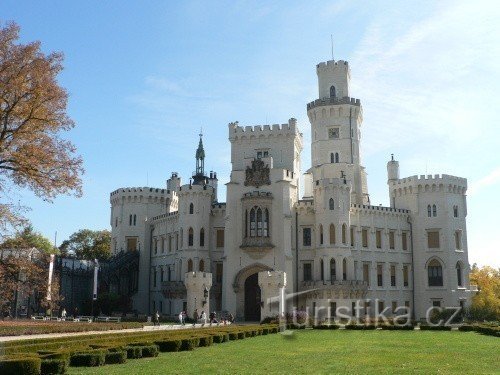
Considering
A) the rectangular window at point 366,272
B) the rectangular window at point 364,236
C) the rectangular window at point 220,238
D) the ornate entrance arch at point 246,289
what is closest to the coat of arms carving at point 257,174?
the rectangular window at point 220,238

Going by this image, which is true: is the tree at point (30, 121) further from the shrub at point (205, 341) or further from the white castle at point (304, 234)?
the white castle at point (304, 234)

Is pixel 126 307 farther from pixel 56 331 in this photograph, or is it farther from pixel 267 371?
pixel 267 371

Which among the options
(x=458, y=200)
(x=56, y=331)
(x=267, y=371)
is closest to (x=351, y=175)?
(x=458, y=200)

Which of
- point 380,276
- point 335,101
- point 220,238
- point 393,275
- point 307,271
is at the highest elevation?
point 335,101

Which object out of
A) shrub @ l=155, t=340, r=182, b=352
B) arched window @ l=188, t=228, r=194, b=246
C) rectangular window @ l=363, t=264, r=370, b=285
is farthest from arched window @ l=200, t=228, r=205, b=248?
shrub @ l=155, t=340, r=182, b=352

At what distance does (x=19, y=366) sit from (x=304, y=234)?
4385 cm

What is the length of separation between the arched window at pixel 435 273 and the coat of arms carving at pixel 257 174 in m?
19.5

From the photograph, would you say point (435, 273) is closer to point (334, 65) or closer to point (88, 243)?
point (334, 65)

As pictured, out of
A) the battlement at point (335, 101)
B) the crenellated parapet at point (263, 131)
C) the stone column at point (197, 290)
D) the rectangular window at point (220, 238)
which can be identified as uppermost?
the battlement at point (335, 101)

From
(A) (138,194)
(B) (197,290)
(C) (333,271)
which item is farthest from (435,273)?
(A) (138,194)

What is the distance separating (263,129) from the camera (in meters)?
59.2

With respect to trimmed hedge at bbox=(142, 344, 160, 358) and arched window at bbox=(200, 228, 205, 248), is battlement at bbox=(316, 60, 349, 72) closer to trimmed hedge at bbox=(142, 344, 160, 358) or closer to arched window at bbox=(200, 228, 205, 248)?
arched window at bbox=(200, 228, 205, 248)

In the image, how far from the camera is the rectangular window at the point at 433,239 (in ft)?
195

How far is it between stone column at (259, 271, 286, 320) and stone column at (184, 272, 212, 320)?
580cm
